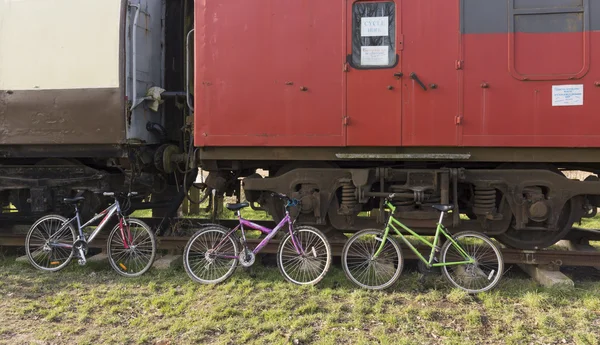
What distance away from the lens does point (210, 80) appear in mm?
4910

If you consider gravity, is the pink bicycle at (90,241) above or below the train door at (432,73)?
below

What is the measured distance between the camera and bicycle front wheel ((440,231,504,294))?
14.5ft

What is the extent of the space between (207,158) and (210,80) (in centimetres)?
90

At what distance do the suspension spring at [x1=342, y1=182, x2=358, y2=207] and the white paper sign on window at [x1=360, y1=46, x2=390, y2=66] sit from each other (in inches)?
53.7

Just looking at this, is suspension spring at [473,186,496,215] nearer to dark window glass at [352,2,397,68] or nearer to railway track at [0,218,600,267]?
railway track at [0,218,600,267]

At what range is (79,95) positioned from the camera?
511cm

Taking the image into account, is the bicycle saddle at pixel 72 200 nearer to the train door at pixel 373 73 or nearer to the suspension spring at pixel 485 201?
the train door at pixel 373 73

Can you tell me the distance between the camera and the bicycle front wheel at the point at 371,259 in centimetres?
457

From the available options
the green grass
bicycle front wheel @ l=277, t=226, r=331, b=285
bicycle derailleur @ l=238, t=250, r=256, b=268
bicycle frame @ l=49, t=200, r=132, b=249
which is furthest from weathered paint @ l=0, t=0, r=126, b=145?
bicycle front wheel @ l=277, t=226, r=331, b=285

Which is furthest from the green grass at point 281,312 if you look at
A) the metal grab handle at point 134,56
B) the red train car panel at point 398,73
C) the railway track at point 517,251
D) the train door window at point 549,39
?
the train door window at point 549,39

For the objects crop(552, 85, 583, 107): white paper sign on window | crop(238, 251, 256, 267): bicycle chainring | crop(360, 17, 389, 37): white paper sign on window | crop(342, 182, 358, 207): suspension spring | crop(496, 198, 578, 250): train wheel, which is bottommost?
crop(238, 251, 256, 267): bicycle chainring

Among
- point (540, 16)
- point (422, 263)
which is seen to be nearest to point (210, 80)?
point (422, 263)

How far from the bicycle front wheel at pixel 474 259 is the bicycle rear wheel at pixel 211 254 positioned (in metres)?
2.31

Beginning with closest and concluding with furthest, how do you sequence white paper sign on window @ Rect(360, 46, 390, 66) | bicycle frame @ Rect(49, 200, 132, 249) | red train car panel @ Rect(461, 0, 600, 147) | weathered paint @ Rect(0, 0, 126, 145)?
red train car panel @ Rect(461, 0, 600, 147) → white paper sign on window @ Rect(360, 46, 390, 66) → weathered paint @ Rect(0, 0, 126, 145) → bicycle frame @ Rect(49, 200, 132, 249)
